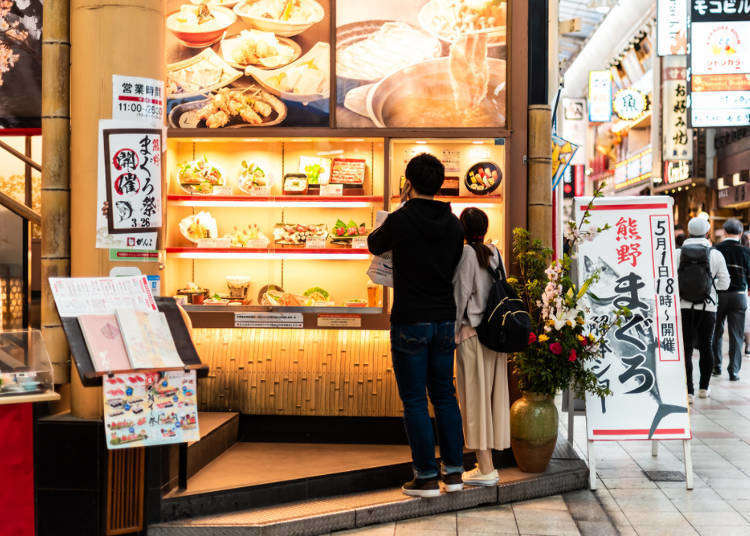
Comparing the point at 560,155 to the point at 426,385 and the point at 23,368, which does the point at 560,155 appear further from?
the point at 23,368

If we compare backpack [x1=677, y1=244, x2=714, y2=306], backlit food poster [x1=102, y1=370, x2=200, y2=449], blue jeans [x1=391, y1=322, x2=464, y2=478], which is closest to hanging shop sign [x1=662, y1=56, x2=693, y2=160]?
backpack [x1=677, y1=244, x2=714, y2=306]

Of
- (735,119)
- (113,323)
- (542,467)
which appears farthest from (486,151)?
(735,119)

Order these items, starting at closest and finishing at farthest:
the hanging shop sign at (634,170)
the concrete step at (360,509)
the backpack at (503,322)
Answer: the concrete step at (360,509)
the backpack at (503,322)
the hanging shop sign at (634,170)

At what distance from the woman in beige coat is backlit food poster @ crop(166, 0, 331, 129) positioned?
72.0 inches

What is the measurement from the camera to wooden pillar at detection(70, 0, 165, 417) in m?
4.48

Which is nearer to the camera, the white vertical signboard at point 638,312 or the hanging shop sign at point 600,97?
the white vertical signboard at point 638,312

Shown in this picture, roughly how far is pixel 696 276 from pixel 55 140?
659cm

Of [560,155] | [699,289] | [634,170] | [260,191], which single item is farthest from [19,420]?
[634,170]

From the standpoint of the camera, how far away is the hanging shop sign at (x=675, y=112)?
17.8m

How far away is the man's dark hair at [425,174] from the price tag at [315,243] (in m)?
1.77

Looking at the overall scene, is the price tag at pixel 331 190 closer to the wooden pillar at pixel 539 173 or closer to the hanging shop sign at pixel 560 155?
the wooden pillar at pixel 539 173

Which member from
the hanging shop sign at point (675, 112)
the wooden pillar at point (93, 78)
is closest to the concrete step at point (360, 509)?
the wooden pillar at point (93, 78)

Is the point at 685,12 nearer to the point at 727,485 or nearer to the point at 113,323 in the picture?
the point at 727,485

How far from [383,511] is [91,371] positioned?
202 cm
